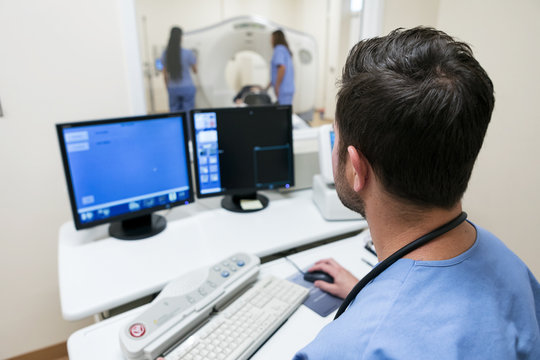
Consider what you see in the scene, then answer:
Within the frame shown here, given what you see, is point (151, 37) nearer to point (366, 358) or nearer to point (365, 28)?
point (365, 28)

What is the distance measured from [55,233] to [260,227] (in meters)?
1.01

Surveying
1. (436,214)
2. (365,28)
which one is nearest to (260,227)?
(436,214)

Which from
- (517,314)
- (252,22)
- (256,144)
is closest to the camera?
(517,314)

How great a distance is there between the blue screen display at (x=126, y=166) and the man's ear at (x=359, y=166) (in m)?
0.84

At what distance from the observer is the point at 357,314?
0.53 m

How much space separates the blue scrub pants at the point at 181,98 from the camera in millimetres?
2121

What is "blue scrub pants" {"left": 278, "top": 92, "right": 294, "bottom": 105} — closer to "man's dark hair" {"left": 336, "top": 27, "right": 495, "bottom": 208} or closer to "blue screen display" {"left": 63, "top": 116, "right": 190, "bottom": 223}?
"blue screen display" {"left": 63, "top": 116, "right": 190, "bottom": 223}

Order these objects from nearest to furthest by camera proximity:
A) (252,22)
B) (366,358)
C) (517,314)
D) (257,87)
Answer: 1. (366,358)
2. (517,314)
3. (252,22)
4. (257,87)

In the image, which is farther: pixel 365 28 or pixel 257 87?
pixel 257 87

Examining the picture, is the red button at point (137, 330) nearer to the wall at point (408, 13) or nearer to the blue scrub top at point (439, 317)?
the blue scrub top at point (439, 317)

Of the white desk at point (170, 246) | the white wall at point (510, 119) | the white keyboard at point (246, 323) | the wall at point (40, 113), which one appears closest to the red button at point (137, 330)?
the white keyboard at point (246, 323)

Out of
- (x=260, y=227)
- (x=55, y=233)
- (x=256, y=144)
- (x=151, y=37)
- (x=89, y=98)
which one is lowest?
(x=55, y=233)

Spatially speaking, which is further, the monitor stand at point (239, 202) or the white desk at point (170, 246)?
the monitor stand at point (239, 202)

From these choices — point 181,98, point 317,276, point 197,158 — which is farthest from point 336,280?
point 181,98
